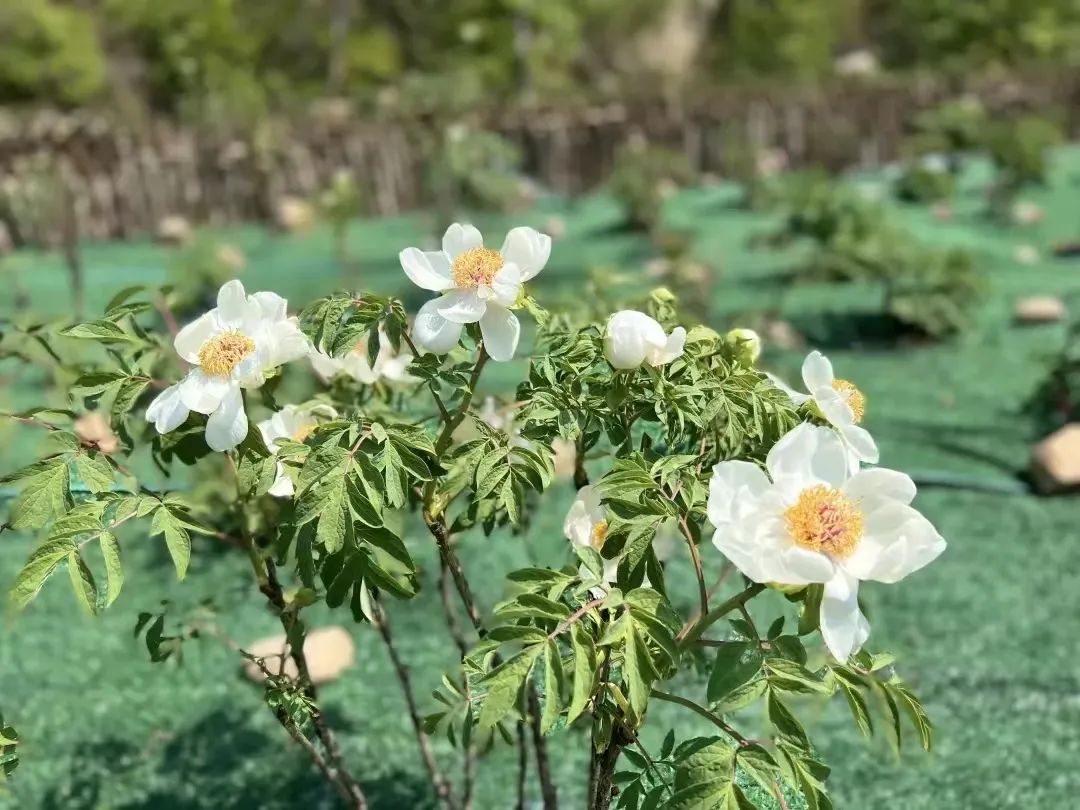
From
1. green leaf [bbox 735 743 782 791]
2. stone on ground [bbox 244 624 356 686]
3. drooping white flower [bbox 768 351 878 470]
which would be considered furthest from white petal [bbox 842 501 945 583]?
stone on ground [bbox 244 624 356 686]

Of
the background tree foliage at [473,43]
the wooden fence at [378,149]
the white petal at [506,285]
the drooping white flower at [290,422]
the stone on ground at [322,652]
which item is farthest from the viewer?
the background tree foliage at [473,43]

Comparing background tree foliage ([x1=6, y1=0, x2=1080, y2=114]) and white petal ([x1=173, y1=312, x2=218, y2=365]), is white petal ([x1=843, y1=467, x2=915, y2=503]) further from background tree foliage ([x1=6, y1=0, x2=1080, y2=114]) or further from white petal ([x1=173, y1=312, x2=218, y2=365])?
background tree foliage ([x1=6, y1=0, x2=1080, y2=114])

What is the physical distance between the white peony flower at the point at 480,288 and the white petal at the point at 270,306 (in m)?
0.15

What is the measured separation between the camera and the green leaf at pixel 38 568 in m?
1.08

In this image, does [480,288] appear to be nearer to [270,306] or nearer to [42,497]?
[270,306]

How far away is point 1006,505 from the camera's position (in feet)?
12.0

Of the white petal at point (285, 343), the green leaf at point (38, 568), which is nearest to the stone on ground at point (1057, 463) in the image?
the white petal at point (285, 343)

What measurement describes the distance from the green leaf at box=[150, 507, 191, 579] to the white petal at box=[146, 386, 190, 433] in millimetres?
93

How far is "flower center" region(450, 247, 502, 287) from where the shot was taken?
1.19m

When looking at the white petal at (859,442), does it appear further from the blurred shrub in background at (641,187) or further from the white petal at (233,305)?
the blurred shrub in background at (641,187)

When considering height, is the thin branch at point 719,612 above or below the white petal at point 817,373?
below

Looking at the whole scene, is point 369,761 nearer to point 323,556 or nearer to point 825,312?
point 323,556

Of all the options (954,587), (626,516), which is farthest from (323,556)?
(954,587)

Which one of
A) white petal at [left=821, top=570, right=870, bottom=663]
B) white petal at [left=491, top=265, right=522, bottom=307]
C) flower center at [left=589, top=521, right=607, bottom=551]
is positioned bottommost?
flower center at [left=589, top=521, right=607, bottom=551]
